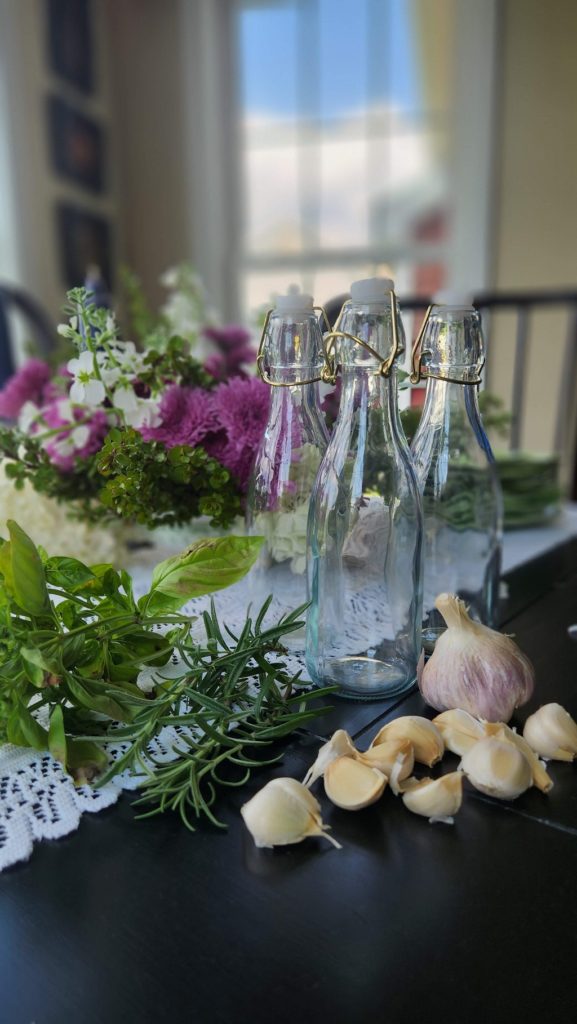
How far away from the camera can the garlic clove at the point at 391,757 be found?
1.15 feet

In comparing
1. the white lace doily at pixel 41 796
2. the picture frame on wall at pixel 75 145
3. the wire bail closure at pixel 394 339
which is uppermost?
the picture frame on wall at pixel 75 145

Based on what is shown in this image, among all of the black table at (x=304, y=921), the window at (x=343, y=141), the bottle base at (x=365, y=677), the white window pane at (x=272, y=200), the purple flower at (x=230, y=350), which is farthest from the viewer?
the white window pane at (x=272, y=200)

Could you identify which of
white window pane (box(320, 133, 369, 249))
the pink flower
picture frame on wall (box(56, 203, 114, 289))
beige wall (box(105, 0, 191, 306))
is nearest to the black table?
the pink flower

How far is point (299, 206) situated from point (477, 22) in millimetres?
825

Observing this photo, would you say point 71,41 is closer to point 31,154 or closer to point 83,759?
point 31,154

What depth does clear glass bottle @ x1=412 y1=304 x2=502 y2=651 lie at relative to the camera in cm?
48

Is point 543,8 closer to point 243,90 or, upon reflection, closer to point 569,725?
point 243,90

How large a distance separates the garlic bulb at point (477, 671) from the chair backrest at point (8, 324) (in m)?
1.21

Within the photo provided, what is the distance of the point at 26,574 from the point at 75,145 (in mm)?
2603

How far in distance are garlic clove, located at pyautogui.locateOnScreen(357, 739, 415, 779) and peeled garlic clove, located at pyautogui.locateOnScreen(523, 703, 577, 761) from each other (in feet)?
0.24

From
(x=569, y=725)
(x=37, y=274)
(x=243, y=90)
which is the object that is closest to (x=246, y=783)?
(x=569, y=725)

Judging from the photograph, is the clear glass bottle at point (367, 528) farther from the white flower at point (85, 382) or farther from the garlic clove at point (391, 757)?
the white flower at point (85, 382)

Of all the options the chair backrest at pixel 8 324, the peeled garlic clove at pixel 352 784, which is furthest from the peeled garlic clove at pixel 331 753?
the chair backrest at pixel 8 324

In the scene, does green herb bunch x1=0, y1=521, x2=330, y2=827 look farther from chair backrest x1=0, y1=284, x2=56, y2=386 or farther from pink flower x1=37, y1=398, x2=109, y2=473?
chair backrest x1=0, y1=284, x2=56, y2=386
